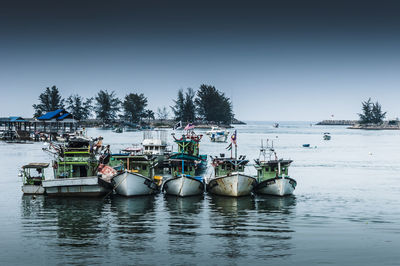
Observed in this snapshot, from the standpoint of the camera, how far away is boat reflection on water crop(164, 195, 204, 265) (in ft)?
78.8

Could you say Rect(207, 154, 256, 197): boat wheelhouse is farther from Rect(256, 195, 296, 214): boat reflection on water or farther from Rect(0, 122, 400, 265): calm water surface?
Rect(256, 195, 296, 214): boat reflection on water

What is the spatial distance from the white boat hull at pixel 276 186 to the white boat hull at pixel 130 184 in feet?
36.0

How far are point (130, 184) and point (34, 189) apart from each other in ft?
31.1

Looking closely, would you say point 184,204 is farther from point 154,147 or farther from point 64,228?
point 154,147

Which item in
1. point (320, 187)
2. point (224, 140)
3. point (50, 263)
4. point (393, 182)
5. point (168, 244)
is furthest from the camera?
point (224, 140)

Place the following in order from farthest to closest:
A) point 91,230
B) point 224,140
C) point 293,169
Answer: point 224,140 → point 293,169 → point 91,230

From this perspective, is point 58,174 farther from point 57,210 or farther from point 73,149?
point 57,210

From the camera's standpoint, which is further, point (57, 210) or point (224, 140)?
point (224, 140)

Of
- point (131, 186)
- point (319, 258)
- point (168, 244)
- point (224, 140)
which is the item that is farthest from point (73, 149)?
point (224, 140)

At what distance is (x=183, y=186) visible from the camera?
3950 centimetres

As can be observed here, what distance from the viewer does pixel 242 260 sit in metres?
23.1

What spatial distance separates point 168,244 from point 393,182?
3848 cm

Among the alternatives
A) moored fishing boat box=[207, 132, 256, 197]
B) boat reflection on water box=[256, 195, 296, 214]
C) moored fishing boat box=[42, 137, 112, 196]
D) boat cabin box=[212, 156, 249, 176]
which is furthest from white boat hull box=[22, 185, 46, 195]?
boat reflection on water box=[256, 195, 296, 214]

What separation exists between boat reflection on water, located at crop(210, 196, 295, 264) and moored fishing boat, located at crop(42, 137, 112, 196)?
1060 cm
